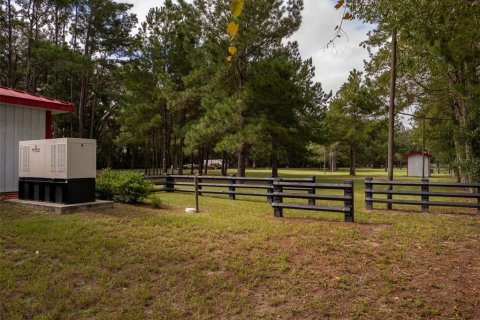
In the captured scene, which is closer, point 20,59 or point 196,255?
point 196,255

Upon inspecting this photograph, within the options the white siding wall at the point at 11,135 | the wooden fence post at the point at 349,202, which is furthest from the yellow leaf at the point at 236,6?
the white siding wall at the point at 11,135

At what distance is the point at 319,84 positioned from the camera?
94.7 feet

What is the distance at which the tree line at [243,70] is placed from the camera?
11.5 m

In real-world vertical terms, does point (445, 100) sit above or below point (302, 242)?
above

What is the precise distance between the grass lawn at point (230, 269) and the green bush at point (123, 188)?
6.57 feet

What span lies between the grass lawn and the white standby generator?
37.6 inches

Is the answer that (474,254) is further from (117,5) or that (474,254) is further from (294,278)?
(117,5)

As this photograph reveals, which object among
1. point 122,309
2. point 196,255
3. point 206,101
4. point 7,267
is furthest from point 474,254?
point 206,101

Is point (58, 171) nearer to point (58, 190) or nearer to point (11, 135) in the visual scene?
point (58, 190)

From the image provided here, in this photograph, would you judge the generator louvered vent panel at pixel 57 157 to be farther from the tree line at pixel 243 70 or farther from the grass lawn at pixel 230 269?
the tree line at pixel 243 70

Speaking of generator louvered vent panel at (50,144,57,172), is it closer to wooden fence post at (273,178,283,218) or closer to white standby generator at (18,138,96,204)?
white standby generator at (18,138,96,204)

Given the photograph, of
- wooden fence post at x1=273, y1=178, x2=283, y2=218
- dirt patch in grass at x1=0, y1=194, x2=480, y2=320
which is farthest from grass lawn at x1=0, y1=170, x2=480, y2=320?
wooden fence post at x1=273, y1=178, x2=283, y2=218

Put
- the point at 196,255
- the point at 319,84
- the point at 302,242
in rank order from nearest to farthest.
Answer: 1. the point at 196,255
2. the point at 302,242
3. the point at 319,84

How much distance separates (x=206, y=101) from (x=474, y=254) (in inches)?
647
